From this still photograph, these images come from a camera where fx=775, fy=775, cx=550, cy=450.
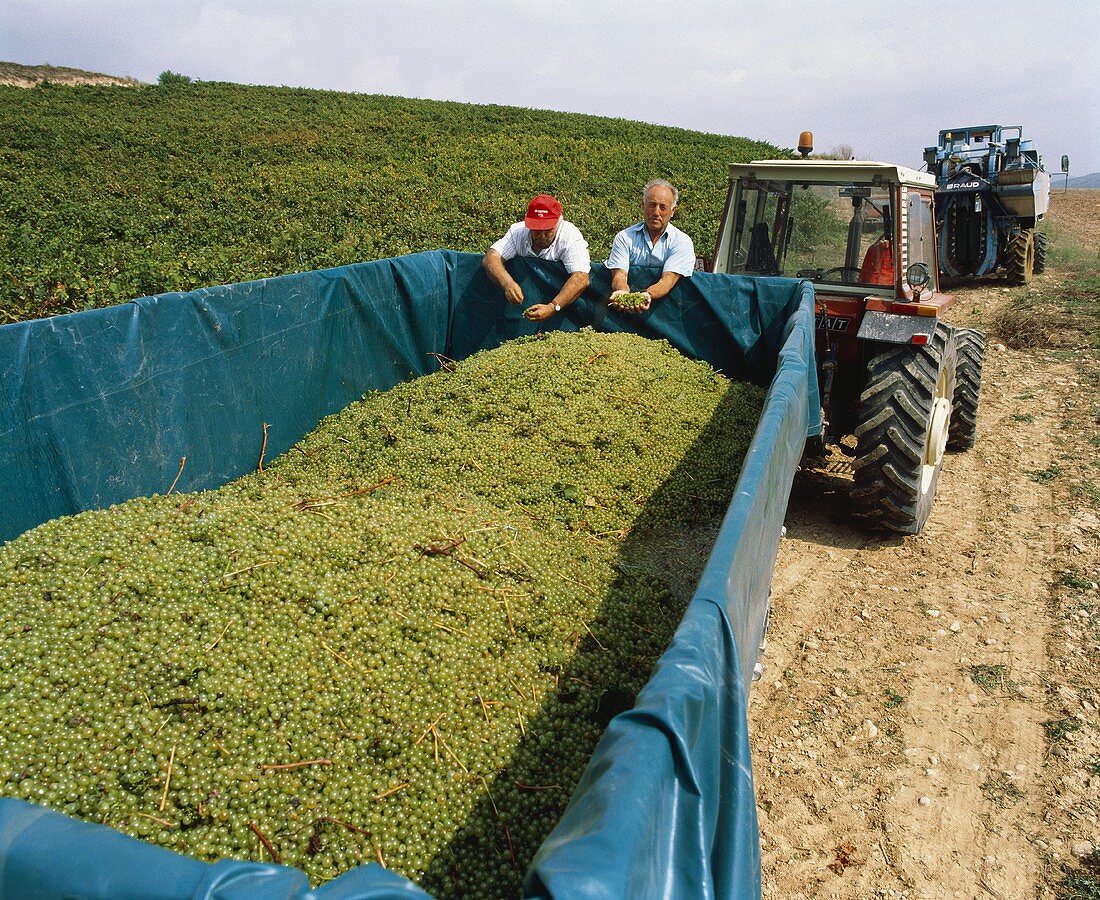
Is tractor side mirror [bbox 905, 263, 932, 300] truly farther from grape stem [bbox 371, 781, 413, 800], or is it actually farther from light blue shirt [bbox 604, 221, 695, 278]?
grape stem [bbox 371, 781, 413, 800]

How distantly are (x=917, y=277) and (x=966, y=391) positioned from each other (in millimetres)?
2094

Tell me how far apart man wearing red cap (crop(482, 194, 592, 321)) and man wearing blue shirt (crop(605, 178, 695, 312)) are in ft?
0.87

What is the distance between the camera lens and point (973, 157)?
14195 mm

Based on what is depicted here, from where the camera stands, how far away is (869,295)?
5.29 meters

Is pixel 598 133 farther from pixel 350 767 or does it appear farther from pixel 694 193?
pixel 350 767

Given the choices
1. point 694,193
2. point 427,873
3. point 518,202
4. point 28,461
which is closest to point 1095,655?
point 427,873

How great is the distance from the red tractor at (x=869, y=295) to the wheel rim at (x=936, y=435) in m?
0.01

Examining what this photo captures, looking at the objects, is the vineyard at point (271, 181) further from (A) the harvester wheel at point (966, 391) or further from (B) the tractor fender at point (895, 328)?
(A) the harvester wheel at point (966, 391)

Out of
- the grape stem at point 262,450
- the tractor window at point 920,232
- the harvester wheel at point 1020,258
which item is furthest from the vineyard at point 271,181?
the tractor window at point 920,232

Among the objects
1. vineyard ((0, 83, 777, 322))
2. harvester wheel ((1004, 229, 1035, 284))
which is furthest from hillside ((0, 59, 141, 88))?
harvester wheel ((1004, 229, 1035, 284))

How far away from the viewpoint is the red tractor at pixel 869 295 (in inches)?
193

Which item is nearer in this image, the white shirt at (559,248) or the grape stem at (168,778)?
the grape stem at (168,778)

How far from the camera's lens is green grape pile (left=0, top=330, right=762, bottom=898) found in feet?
6.49

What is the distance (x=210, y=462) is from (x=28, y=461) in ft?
3.31
